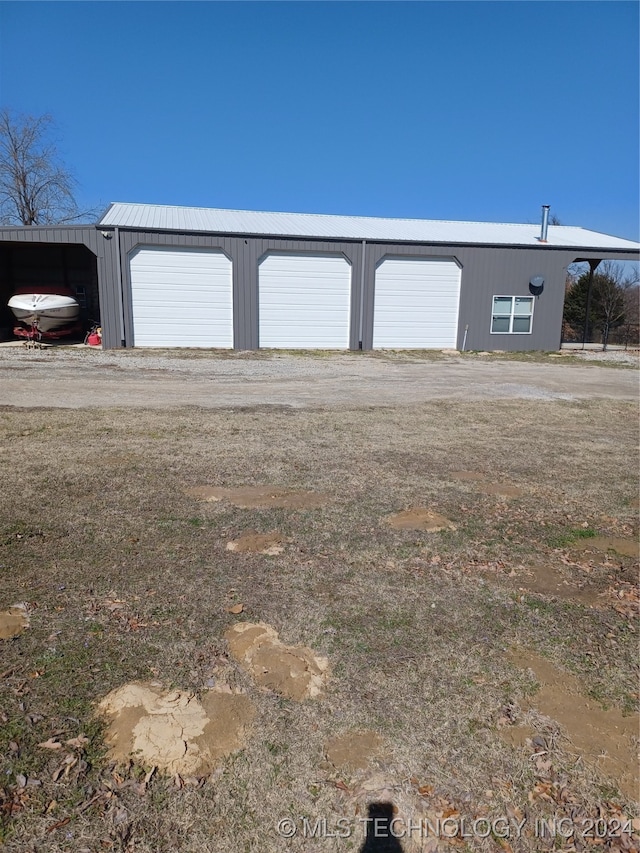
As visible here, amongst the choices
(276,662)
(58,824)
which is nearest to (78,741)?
(58,824)

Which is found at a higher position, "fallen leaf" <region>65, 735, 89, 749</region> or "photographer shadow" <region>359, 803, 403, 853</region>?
"fallen leaf" <region>65, 735, 89, 749</region>

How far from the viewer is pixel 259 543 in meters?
3.82

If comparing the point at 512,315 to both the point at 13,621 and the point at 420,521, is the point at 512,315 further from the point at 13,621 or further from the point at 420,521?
the point at 13,621

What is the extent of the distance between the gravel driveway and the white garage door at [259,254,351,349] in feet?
5.55

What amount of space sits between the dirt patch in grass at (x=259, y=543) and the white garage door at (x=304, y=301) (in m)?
14.6

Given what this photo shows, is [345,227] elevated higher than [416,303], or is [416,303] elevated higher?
[345,227]

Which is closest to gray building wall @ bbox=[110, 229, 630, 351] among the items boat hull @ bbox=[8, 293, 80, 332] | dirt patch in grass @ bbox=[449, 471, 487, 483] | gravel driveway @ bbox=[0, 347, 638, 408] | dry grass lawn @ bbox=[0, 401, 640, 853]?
gravel driveway @ bbox=[0, 347, 638, 408]

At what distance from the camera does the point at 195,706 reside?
2.30m

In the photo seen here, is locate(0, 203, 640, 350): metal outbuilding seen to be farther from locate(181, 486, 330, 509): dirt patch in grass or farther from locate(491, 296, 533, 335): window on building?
locate(181, 486, 330, 509): dirt patch in grass

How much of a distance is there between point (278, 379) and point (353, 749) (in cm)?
1016

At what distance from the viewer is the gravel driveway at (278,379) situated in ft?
30.9

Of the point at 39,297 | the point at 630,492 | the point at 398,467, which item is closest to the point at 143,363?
the point at 39,297

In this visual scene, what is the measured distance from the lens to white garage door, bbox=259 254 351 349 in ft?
58.4

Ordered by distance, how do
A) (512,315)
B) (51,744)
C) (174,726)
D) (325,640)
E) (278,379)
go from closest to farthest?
(51,744), (174,726), (325,640), (278,379), (512,315)
